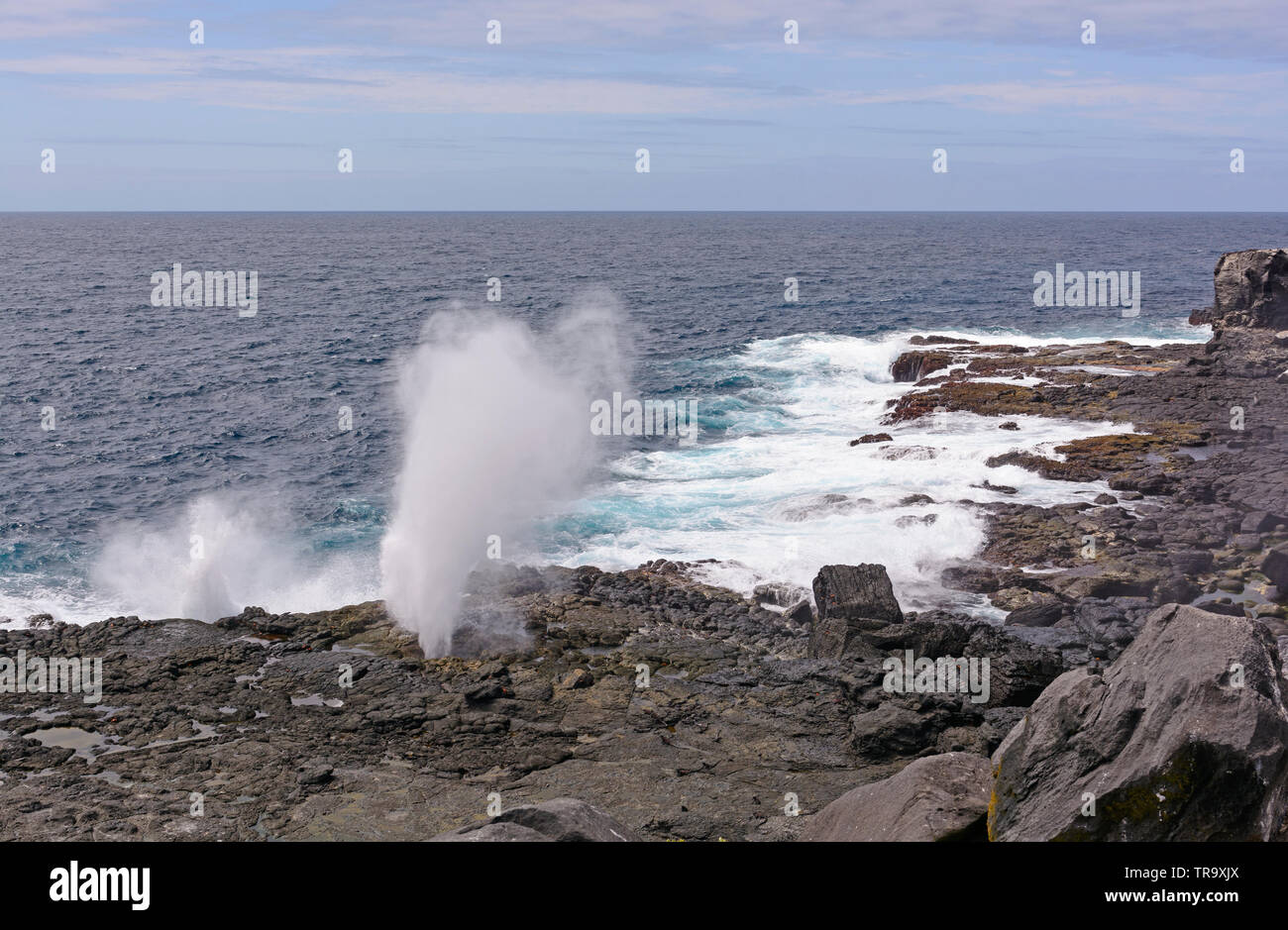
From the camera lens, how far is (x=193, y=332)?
7444 centimetres

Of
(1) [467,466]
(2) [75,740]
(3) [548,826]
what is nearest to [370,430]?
(1) [467,466]

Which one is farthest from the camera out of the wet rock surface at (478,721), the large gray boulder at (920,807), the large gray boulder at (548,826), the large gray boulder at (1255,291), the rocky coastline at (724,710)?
Result: the large gray boulder at (1255,291)

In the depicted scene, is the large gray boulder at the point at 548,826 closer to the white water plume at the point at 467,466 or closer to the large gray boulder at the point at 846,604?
the large gray boulder at the point at 846,604

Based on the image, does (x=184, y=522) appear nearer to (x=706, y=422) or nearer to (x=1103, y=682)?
(x=706, y=422)

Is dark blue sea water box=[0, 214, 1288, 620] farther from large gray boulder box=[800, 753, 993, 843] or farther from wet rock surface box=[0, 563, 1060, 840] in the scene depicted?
large gray boulder box=[800, 753, 993, 843]

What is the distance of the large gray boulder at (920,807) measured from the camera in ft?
37.1

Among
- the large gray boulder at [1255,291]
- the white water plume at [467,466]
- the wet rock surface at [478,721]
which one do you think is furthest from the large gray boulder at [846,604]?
the large gray boulder at [1255,291]

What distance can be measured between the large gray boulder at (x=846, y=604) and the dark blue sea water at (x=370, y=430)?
10.8 ft

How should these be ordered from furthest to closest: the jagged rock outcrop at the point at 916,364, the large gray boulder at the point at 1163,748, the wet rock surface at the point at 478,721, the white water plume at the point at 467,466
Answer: the jagged rock outcrop at the point at 916,364 → the white water plume at the point at 467,466 → the wet rock surface at the point at 478,721 → the large gray boulder at the point at 1163,748

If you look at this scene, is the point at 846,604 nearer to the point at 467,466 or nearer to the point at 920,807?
the point at 920,807

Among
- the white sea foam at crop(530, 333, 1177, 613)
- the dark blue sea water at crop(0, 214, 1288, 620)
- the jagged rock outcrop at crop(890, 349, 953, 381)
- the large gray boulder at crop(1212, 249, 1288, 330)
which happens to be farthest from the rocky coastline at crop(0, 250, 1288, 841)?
the large gray boulder at crop(1212, 249, 1288, 330)

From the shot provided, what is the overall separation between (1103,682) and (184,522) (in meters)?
31.0

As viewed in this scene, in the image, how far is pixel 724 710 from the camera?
64.4 feet
